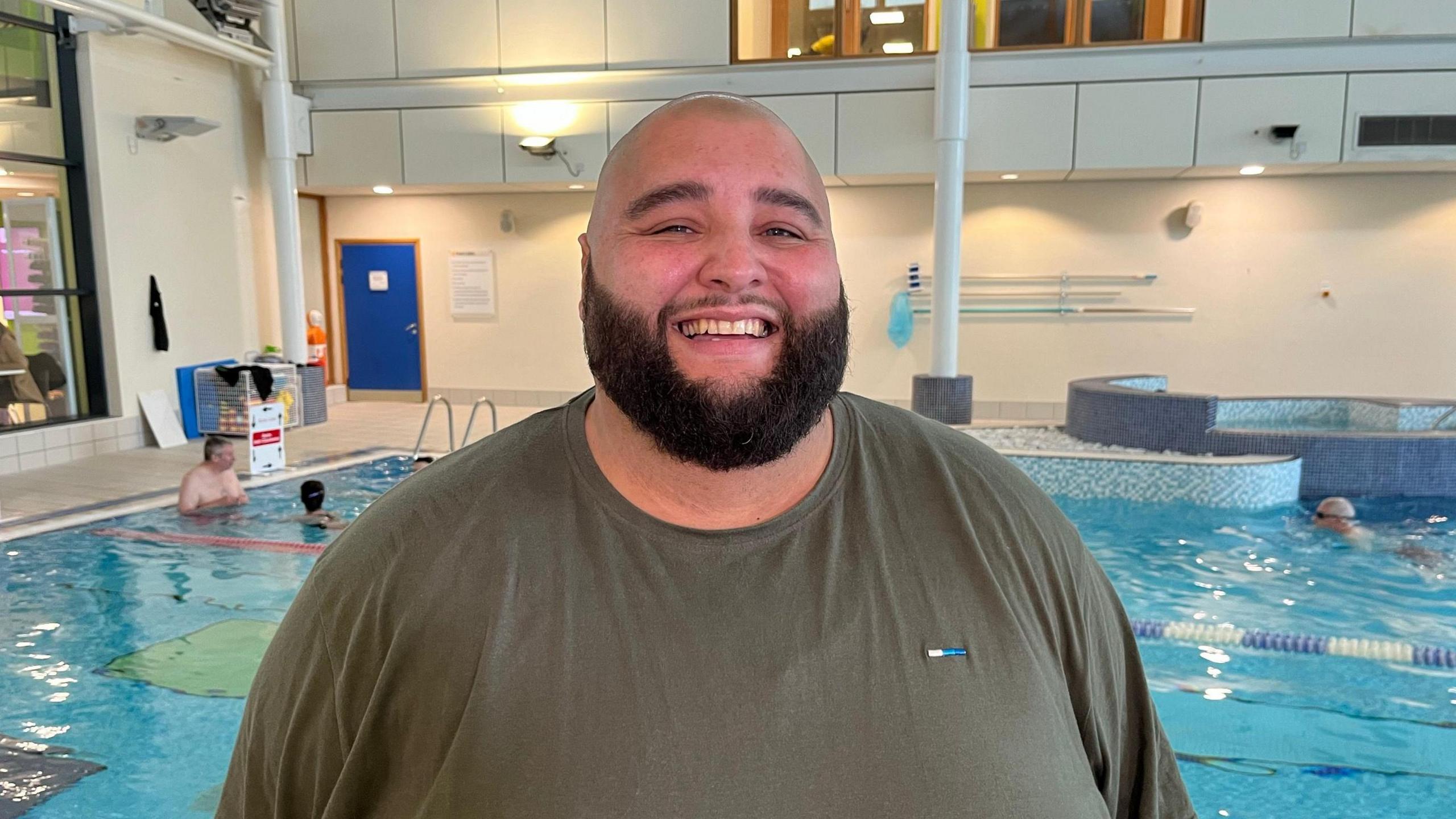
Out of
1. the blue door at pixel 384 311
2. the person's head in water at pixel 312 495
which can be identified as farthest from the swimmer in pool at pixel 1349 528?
the blue door at pixel 384 311

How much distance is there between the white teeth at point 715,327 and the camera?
1099 mm

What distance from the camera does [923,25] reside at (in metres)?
9.05

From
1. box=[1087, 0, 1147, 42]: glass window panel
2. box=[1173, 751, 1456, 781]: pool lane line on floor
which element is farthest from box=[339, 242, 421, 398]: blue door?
box=[1173, 751, 1456, 781]: pool lane line on floor

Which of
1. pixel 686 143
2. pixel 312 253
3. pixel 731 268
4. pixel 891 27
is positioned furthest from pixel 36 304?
pixel 731 268

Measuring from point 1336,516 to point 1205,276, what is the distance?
4280 mm

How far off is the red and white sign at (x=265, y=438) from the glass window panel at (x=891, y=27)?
19.9 ft

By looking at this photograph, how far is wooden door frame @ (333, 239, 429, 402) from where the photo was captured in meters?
11.2

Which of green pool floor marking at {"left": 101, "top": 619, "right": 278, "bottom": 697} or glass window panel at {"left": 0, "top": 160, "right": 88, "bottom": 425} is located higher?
glass window panel at {"left": 0, "top": 160, "right": 88, "bottom": 425}

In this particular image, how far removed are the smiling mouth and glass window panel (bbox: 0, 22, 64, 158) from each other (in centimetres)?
859

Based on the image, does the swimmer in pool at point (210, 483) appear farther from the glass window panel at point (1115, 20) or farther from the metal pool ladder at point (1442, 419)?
the metal pool ladder at point (1442, 419)

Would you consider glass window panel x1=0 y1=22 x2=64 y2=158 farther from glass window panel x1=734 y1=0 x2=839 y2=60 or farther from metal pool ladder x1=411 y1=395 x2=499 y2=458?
glass window panel x1=734 y1=0 x2=839 y2=60

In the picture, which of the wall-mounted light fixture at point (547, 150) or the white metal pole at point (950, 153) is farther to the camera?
the wall-mounted light fixture at point (547, 150)

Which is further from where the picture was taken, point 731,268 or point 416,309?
point 416,309

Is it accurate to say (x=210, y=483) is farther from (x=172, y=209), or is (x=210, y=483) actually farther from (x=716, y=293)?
(x=716, y=293)
